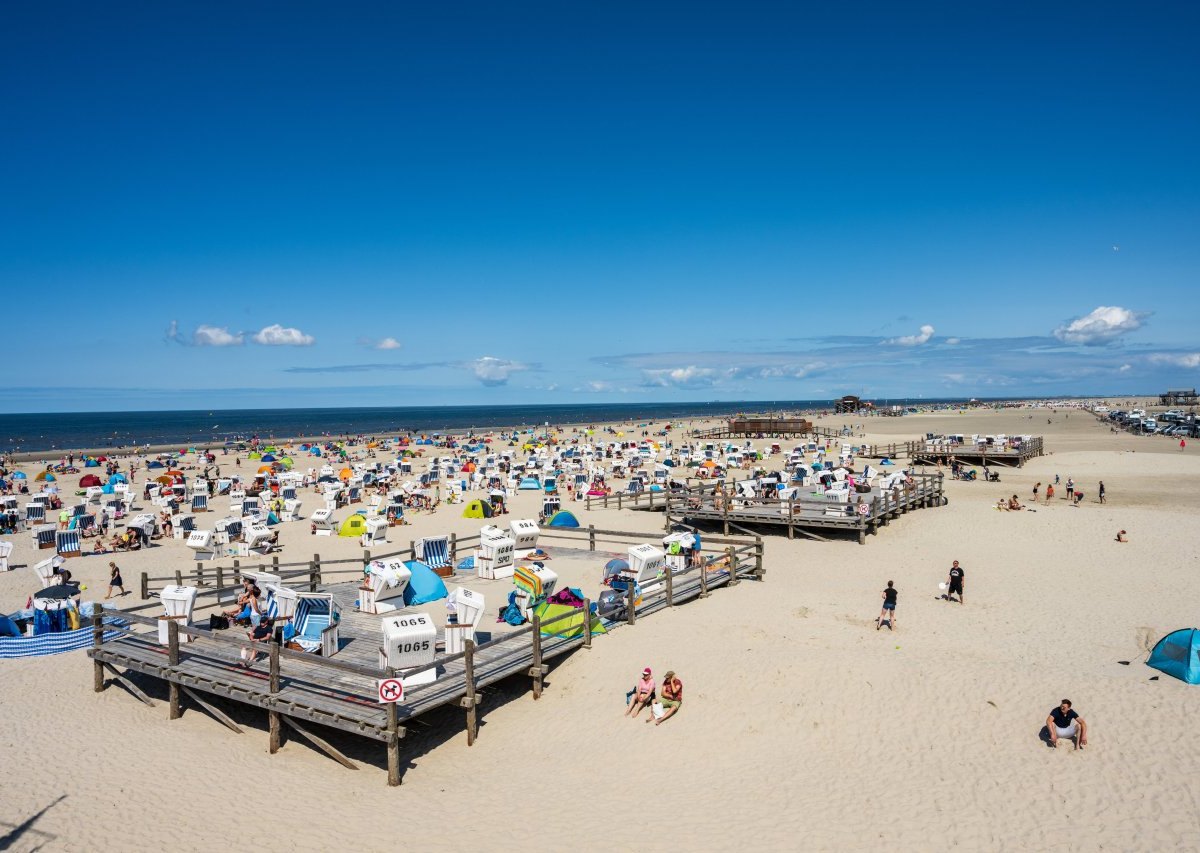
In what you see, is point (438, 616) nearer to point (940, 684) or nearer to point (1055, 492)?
point (940, 684)

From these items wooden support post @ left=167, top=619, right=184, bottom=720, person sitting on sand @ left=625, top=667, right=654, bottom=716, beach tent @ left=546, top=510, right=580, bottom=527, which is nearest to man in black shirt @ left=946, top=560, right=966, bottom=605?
person sitting on sand @ left=625, top=667, right=654, bottom=716

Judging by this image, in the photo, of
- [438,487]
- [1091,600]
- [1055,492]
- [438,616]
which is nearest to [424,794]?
[438,616]

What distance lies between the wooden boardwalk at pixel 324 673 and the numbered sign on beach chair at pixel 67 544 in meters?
11.3

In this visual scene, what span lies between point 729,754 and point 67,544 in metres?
21.6

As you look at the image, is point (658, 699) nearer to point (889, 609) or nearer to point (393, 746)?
point (393, 746)

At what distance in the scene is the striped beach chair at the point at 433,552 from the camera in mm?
17875

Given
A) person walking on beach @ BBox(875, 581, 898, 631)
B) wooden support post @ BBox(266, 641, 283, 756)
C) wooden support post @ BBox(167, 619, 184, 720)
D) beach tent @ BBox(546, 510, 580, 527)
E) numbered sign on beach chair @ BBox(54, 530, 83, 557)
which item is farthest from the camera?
beach tent @ BBox(546, 510, 580, 527)

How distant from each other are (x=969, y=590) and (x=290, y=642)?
14693 mm

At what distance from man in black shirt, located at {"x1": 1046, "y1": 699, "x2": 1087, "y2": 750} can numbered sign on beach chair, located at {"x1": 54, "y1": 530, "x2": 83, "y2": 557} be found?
81.8ft

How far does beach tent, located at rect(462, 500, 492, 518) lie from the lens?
2819cm

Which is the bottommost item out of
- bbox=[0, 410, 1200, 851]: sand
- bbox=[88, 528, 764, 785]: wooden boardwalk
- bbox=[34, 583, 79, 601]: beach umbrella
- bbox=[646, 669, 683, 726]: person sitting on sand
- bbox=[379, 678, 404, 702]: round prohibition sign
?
bbox=[0, 410, 1200, 851]: sand

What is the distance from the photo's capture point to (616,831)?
8.11 m

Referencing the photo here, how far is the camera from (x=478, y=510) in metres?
28.2

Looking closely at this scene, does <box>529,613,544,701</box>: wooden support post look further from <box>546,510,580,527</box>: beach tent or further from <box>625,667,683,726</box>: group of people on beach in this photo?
<box>546,510,580,527</box>: beach tent
